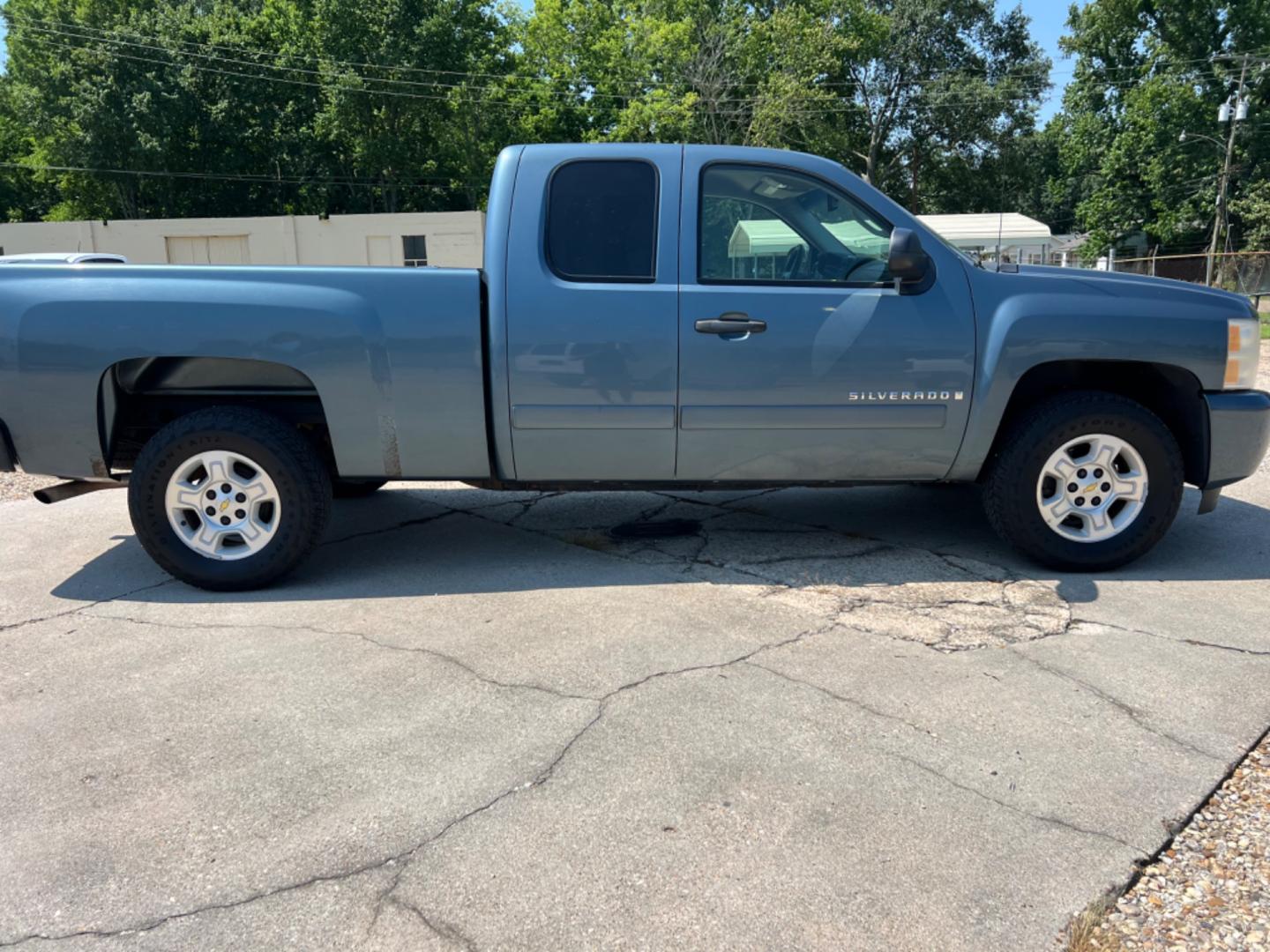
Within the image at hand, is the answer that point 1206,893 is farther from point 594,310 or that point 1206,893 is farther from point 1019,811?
point 594,310

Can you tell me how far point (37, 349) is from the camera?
4.26 meters

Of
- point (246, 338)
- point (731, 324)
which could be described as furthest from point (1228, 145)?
point (246, 338)

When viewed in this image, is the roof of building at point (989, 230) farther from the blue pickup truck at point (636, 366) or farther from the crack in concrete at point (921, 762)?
the crack in concrete at point (921, 762)

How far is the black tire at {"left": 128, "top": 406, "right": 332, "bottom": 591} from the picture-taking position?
14.4ft

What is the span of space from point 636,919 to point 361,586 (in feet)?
9.21

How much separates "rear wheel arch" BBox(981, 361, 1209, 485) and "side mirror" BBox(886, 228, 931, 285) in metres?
0.80

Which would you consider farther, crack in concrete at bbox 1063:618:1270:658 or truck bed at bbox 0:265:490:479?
truck bed at bbox 0:265:490:479

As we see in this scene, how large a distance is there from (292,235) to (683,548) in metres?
34.9

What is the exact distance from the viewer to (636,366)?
4.40 m

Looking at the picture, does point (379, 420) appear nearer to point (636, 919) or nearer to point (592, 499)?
point (592, 499)

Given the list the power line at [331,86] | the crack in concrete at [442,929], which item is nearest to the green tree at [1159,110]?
the power line at [331,86]

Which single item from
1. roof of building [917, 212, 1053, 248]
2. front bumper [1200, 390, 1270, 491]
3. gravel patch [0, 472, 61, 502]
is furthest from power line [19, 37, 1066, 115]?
front bumper [1200, 390, 1270, 491]

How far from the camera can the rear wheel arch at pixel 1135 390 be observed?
464cm

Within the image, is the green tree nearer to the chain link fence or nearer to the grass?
the chain link fence
